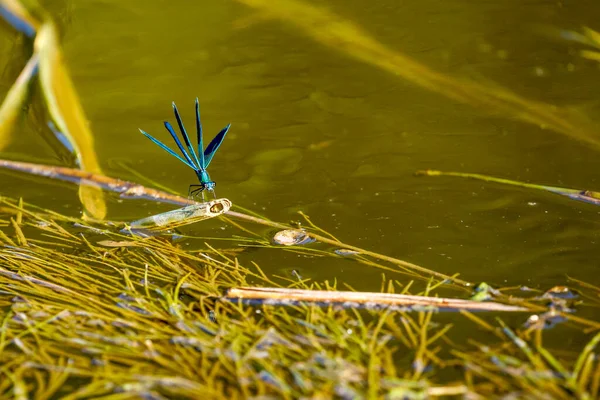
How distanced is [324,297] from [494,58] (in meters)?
1.98

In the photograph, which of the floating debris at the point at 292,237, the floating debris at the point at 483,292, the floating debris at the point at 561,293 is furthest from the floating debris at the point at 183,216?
the floating debris at the point at 561,293

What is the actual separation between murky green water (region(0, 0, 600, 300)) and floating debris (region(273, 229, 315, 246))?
77 millimetres

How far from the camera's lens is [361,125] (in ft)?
8.70

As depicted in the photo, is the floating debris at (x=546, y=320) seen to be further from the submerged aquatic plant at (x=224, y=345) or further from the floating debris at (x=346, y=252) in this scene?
the floating debris at (x=346, y=252)

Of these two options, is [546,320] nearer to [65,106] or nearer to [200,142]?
[200,142]

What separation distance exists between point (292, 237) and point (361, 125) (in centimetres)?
85

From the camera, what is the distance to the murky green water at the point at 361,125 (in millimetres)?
1936

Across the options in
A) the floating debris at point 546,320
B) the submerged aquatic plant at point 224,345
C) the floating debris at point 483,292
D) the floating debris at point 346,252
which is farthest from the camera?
the floating debris at point 346,252

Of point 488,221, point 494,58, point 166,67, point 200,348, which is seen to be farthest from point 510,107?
point 200,348

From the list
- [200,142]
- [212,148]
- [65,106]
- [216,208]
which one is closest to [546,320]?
[216,208]

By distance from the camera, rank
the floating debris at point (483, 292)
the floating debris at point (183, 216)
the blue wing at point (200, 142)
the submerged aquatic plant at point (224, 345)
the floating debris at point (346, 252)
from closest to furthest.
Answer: the submerged aquatic plant at point (224, 345) → the floating debris at point (483, 292) → the floating debris at point (346, 252) → the floating debris at point (183, 216) → the blue wing at point (200, 142)

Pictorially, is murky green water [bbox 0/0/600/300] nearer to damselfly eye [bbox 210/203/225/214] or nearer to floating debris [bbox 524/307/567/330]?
damselfly eye [bbox 210/203/225/214]

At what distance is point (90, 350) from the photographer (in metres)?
1.40

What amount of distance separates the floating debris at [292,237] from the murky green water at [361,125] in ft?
0.25
